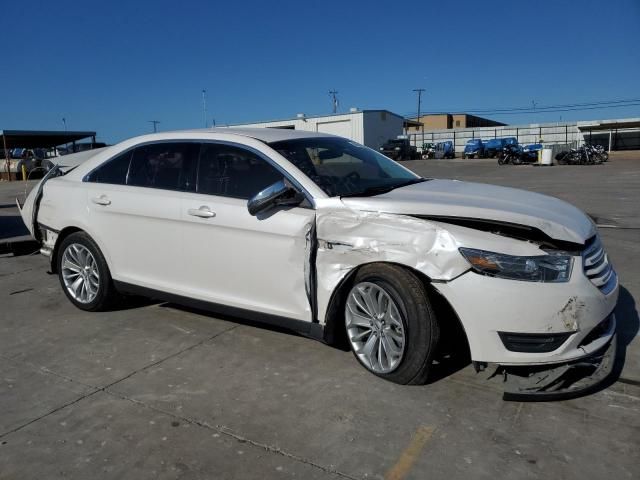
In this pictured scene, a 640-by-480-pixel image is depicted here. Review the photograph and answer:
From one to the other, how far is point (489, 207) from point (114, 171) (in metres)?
3.22

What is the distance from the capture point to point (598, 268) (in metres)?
3.34

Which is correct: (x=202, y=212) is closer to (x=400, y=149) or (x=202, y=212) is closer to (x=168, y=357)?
(x=168, y=357)

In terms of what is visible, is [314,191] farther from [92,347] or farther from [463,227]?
[92,347]

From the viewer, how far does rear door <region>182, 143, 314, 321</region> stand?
3758mm

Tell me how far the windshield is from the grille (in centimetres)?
135

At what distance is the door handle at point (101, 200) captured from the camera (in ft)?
15.6

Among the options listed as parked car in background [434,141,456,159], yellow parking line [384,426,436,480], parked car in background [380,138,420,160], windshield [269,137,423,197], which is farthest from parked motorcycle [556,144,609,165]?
yellow parking line [384,426,436,480]

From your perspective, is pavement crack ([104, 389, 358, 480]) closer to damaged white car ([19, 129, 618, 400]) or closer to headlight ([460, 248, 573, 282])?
damaged white car ([19, 129, 618, 400])

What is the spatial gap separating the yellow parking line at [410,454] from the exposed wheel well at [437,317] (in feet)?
1.89

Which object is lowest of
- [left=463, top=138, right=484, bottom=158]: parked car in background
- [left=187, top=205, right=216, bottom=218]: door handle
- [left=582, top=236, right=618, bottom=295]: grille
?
[left=582, top=236, right=618, bottom=295]: grille

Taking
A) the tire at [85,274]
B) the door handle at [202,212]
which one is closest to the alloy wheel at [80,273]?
the tire at [85,274]

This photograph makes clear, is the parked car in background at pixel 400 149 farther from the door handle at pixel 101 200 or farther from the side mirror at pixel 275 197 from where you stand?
the side mirror at pixel 275 197

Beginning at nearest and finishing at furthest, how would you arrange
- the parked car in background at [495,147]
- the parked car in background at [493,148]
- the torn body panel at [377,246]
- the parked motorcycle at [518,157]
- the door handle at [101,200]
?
1. the torn body panel at [377,246]
2. the door handle at [101,200]
3. the parked motorcycle at [518,157]
4. the parked car in background at [495,147]
5. the parked car in background at [493,148]

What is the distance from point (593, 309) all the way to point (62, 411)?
3.10 metres
